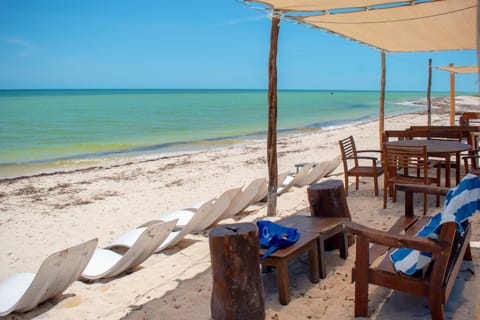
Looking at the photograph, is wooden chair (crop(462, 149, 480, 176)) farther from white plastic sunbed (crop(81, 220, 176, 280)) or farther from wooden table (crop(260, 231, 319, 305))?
white plastic sunbed (crop(81, 220, 176, 280))

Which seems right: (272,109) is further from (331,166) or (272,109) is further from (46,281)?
(331,166)

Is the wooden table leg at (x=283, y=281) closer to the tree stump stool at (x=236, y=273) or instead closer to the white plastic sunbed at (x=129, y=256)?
the tree stump stool at (x=236, y=273)

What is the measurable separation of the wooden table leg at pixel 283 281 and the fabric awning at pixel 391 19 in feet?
7.59

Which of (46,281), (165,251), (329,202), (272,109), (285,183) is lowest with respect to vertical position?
(165,251)

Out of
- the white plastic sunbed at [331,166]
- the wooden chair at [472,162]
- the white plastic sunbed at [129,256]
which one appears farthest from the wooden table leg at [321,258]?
the white plastic sunbed at [331,166]

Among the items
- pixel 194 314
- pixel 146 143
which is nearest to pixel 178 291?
pixel 194 314

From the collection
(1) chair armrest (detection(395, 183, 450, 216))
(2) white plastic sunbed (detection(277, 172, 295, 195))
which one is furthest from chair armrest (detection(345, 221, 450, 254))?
(2) white plastic sunbed (detection(277, 172, 295, 195))

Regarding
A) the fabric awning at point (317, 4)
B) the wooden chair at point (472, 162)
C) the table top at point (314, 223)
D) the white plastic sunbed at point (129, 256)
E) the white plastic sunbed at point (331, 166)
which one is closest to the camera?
the table top at point (314, 223)

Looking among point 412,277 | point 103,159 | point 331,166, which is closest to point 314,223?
point 412,277

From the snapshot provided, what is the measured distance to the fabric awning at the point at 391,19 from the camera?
3.95 metres

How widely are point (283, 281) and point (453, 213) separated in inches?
42.3

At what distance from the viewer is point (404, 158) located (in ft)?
14.5

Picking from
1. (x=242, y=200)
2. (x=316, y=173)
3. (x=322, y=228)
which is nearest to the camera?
(x=322, y=228)

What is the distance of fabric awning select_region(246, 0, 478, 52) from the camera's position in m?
3.95
